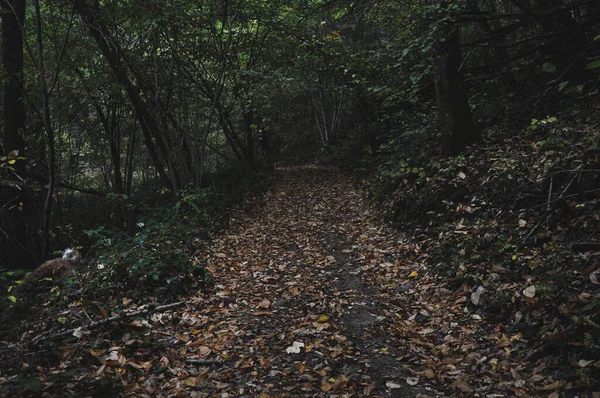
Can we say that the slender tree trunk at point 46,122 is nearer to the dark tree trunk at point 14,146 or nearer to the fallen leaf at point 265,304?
the dark tree trunk at point 14,146

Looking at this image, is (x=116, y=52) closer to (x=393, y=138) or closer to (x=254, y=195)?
(x=254, y=195)

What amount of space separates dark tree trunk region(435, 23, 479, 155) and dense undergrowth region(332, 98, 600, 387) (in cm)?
31

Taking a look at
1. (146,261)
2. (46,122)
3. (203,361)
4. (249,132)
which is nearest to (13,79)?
(46,122)

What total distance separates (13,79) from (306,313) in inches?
286

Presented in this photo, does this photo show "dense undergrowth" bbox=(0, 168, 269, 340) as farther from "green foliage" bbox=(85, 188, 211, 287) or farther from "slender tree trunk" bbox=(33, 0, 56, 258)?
"slender tree trunk" bbox=(33, 0, 56, 258)

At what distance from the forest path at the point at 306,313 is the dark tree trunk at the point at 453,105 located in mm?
2115

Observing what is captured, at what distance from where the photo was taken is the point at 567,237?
4.13 metres

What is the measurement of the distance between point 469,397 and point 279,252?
4443mm

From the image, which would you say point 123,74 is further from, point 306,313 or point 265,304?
point 306,313

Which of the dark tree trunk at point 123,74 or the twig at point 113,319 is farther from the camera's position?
the dark tree trunk at point 123,74

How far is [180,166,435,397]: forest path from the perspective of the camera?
131 inches

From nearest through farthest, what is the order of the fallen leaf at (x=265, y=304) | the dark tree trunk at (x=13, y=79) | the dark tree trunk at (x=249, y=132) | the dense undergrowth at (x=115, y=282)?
the dense undergrowth at (x=115, y=282)
the fallen leaf at (x=265, y=304)
the dark tree trunk at (x=13, y=79)
the dark tree trunk at (x=249, y=132)

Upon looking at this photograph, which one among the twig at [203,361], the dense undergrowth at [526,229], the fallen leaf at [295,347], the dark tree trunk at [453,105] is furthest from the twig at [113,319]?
the dark tree trunk at [453,105]

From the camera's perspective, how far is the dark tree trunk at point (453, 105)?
6.97 metres
